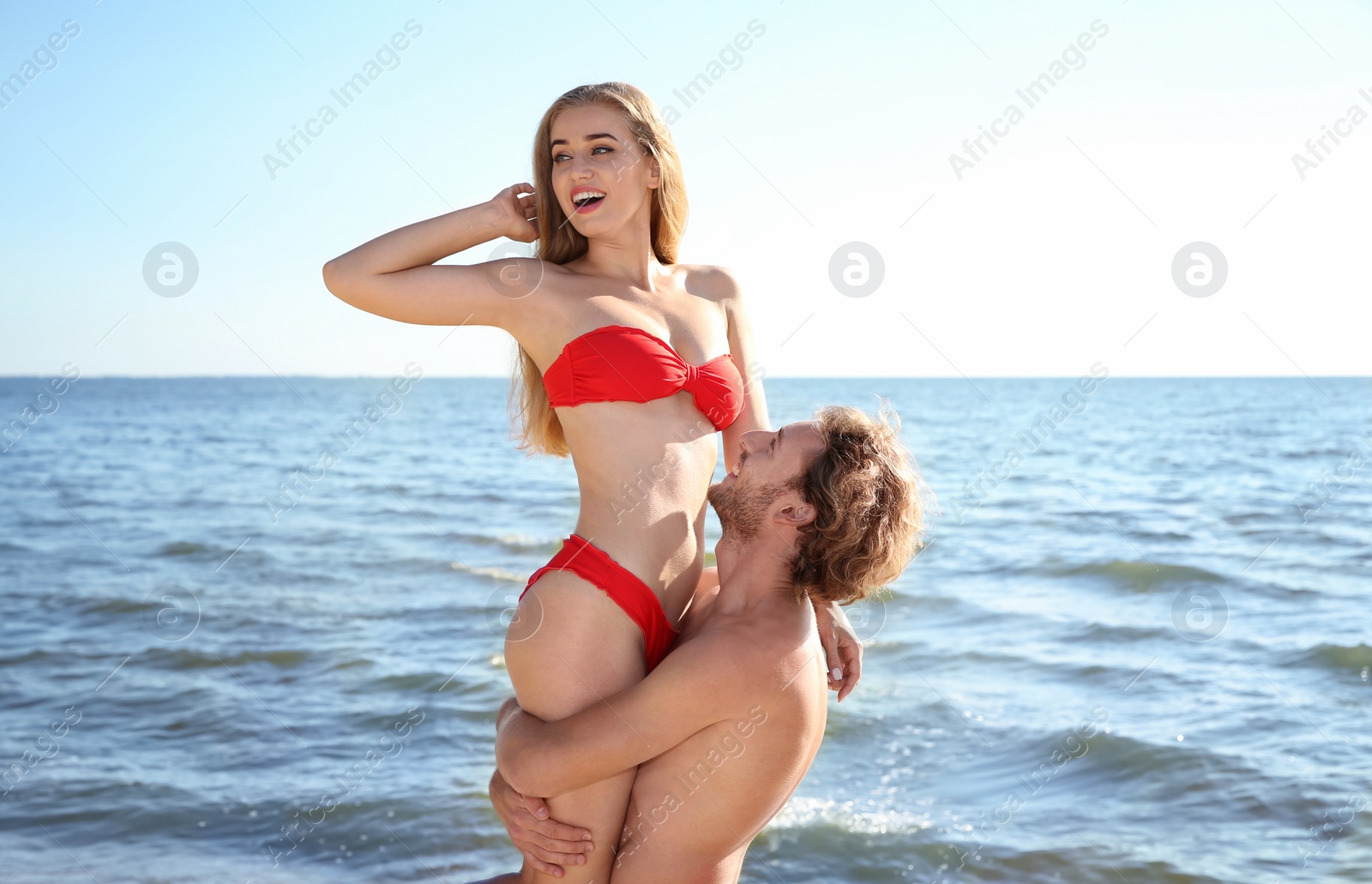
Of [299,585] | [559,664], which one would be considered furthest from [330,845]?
[299,585]

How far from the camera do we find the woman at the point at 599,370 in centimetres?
263

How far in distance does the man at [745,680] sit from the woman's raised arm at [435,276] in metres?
0.79

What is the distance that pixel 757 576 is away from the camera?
9.07 ft

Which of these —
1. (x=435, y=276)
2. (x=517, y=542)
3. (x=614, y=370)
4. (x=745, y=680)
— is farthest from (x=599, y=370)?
(x=517, y=542)

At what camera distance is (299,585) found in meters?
12.2

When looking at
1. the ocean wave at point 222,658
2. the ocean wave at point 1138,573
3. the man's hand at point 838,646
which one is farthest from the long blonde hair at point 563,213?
the ocean wave at point 1138,573

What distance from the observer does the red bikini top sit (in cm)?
272

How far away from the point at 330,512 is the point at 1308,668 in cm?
1471

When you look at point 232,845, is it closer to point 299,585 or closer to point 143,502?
point 299,585

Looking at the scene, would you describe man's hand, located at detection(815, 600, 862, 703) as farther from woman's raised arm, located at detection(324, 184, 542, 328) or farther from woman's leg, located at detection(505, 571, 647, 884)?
woman's raised arm, located at detection(324, 184, 542, 328)

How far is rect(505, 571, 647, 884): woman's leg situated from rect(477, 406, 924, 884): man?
0.04 metres

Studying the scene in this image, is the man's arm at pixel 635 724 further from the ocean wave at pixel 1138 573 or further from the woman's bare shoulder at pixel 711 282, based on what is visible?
the ocean wave at pixel 1138 573

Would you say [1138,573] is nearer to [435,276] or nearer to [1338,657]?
[1338,657]

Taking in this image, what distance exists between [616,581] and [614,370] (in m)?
0.55
